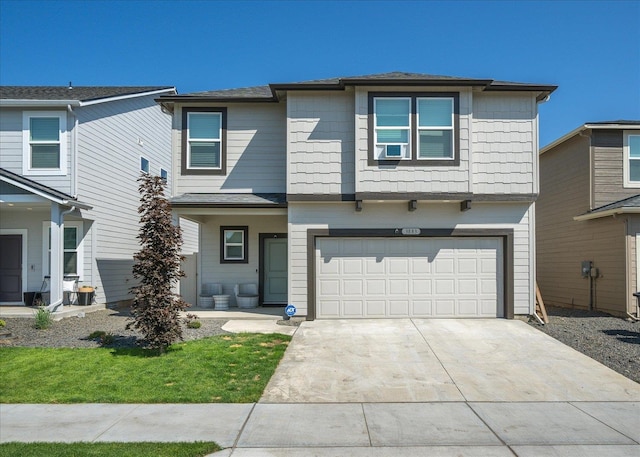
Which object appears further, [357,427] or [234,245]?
[234,245]

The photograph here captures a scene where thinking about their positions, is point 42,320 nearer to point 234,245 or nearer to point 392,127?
point 234,245

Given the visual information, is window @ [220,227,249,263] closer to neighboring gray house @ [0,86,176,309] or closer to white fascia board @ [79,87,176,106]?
neighboring gray house @ [0,86,176,309]

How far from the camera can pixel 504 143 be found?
1260cm

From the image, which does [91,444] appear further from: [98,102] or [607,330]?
[98,102]

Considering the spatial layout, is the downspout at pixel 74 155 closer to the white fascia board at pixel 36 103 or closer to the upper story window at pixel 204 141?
the white fascia board at pixel 36 103

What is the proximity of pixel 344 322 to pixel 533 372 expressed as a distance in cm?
481

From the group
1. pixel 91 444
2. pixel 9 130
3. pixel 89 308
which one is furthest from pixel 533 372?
pixel 9 130

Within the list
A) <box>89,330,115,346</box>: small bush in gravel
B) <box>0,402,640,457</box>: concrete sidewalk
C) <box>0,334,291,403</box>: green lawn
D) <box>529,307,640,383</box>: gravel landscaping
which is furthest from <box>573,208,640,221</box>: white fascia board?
<box>89,330,115,346</box>: small bush in gravel

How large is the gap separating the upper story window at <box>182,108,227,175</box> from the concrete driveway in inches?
206

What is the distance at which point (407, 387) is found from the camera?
25.3ft

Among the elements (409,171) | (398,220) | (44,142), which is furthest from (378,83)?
(44,142)

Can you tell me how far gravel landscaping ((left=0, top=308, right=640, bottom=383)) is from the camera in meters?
9.49

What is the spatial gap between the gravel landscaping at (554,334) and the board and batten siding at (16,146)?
3909 millimetres

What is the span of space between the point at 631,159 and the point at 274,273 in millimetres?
11113
